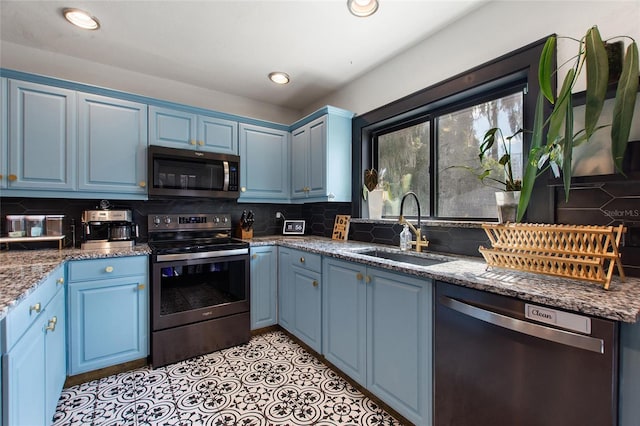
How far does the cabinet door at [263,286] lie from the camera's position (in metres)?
2.55

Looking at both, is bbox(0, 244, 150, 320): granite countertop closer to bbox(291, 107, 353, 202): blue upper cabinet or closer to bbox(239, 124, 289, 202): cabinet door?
bbox(239, 124, 289, 202): cabinet door

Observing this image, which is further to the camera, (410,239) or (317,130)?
(317,130)

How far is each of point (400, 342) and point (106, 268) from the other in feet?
6.43

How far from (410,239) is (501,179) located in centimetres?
69

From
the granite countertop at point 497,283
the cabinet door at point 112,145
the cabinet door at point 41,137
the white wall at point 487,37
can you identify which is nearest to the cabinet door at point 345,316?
the granite countertop at point 497,283

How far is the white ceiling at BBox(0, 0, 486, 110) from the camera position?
5.74ft

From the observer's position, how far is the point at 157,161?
2.36m

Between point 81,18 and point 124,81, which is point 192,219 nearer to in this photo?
point 124,81

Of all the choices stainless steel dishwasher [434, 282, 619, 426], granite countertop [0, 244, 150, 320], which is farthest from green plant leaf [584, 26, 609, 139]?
granite countertop [0, 244, 150, 320]

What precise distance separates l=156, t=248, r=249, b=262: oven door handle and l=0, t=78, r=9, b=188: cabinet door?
3.61 feet

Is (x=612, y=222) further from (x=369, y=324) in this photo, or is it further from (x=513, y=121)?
(x=369, y=324)

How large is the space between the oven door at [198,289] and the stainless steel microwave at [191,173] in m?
0.64

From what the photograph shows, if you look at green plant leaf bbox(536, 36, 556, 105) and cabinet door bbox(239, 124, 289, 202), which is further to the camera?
cabinet door bbox(239, 124, 289, 202)

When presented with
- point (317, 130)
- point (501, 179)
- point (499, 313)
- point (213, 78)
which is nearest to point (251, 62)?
point (213, 78)
